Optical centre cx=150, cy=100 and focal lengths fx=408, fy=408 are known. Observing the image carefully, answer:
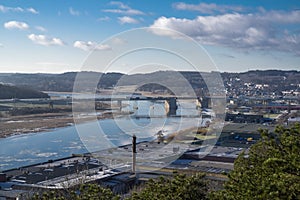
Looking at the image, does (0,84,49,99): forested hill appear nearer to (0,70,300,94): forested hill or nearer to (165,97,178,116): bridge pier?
(0,70,300,94): forested hill

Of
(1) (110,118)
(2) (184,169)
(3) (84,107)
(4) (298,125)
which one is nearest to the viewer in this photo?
(4) (298,125)

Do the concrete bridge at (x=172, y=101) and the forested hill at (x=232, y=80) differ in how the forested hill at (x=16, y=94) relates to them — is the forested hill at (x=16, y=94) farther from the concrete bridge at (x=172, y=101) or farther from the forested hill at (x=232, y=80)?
the concrete bridge at (x=172, y=101)

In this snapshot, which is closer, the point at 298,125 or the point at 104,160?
the point at 298,125

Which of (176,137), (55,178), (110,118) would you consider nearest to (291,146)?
(55,178)

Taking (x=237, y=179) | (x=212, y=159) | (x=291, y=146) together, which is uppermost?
(x=291, y=146)

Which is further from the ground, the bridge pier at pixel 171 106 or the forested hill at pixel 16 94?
the forested hill at pixel 16 94

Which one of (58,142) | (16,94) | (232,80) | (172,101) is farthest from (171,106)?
(232,80)

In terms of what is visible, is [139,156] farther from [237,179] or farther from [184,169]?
[237,179]

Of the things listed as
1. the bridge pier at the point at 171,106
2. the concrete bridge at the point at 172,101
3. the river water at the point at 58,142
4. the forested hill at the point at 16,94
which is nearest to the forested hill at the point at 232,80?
the forested hill at the point at 16,94

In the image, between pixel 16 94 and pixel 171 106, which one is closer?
pixel 171 106

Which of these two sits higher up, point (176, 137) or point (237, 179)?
point (237, 179)

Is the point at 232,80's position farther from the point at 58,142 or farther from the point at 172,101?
the point at 58,142
